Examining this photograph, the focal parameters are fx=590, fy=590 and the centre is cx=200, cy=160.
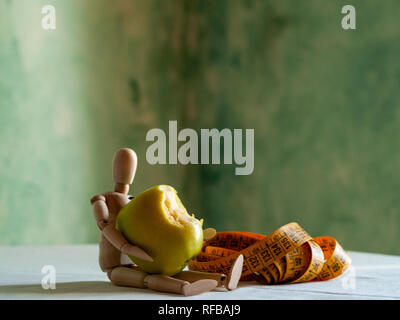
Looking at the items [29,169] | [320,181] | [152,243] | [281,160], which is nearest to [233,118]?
[281,160]

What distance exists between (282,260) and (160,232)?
0.28m

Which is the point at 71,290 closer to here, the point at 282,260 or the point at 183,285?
the point at 183,285

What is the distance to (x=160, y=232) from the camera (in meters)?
1.00

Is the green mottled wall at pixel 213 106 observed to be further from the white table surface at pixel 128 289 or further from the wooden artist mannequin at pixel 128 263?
the wooden artist mannequin at pixel 128 263

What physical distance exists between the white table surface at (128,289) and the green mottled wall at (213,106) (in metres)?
0.83

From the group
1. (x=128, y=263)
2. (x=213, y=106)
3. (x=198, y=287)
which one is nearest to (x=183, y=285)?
(x=198, y=287)

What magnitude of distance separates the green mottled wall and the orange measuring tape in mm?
1177

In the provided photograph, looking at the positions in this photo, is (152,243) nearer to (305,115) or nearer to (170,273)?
(170,273)

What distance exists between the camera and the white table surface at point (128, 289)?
0.96 meters

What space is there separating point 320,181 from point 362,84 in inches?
18.0

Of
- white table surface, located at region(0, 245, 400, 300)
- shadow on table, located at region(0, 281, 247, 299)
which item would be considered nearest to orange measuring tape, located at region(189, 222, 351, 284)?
white table surface, located at region(0, 245, 400, 300)

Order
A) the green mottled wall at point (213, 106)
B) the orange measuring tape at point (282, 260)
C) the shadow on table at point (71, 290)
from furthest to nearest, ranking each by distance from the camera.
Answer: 1. the green mottled wall at point (213, 106)
2. the orange measuring tape at point (282, 260)
3. the shadow on table at point (71, 290)

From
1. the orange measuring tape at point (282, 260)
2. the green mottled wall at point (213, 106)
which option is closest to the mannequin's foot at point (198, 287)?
the orange measuring tape at point (282, 260)

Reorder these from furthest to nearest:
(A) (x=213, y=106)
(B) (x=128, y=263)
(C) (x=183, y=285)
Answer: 1. (A) (x=213, y=106)
2. (B) (x=128, y=263)
3. (C) (x=183, y=285)
